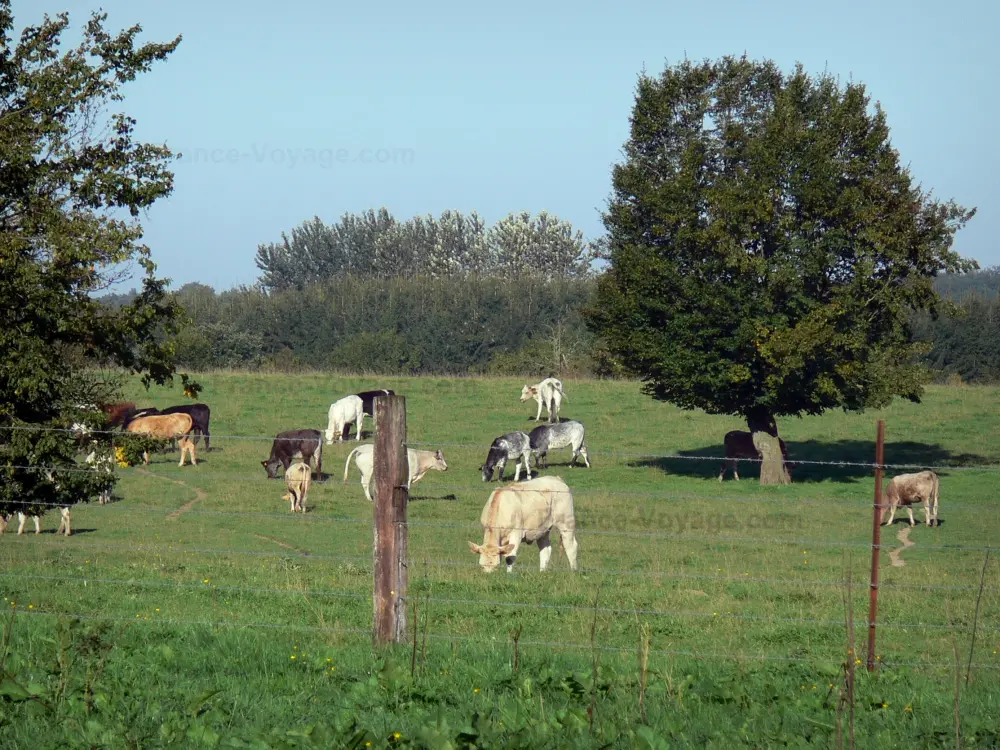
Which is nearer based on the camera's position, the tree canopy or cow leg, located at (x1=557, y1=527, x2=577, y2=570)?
cow leg, located at (x1=557, y1=527, x2=577, y2=570)

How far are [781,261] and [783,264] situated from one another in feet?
0.74

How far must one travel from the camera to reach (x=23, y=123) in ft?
42.6

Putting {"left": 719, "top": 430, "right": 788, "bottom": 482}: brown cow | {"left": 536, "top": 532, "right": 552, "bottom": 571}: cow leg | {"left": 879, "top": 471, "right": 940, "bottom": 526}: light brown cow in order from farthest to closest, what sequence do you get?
{"left": 719, "top": 430, "right": 788, "bottom": 482}: brown cow
{"left": 879, "top": 471, "right": 940, "bottom": 526}: light brown cow
{"left": 536, "top": 532, "right": 552, "bottom": 571}: cow leg

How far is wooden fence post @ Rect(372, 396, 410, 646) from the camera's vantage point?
22.9ft

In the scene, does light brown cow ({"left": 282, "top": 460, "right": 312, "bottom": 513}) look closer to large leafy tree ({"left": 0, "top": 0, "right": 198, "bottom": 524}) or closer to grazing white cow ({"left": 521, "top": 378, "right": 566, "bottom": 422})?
large leafy tree ({"left": 0, "top": 0, "right": 198, "bottom": 524})

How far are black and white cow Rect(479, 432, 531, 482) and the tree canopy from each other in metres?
4.28

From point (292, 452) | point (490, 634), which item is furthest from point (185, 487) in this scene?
point (490, 634)

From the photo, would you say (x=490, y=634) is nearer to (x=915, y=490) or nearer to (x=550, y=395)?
(x=915, y=490)

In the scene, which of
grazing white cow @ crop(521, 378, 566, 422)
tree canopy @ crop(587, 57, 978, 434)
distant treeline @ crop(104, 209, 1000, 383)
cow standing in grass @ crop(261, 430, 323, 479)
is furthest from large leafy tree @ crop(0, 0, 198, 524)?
distant treeline @ crop(104, 209, 1000, 383)

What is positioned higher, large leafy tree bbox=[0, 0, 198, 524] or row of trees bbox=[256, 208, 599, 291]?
row of trees bbox=[256, 208, 599, 291]

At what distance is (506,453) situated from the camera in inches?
1182

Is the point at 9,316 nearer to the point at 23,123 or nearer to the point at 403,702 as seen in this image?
the point at 23,123

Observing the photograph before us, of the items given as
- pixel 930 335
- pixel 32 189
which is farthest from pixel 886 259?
pixel 930 335

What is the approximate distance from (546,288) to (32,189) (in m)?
68.0
